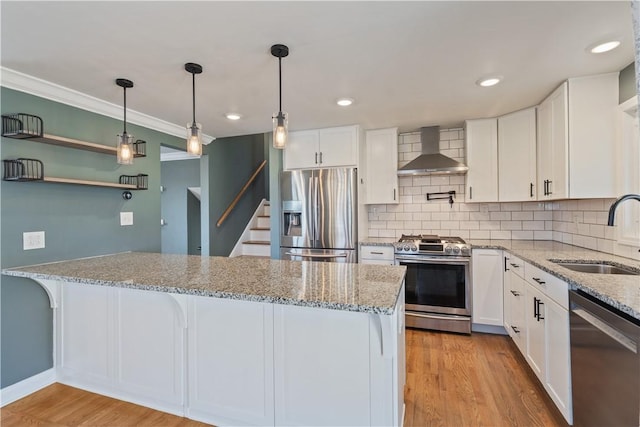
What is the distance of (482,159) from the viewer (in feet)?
10.7

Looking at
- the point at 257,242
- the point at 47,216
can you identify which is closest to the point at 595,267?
the point at 257,242

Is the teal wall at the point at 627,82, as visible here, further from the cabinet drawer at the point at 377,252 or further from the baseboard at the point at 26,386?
the baseboard at the point at 26,386

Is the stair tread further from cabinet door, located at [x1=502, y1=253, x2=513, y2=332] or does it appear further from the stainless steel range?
cabinet door, located at [x1=502, y1=253, x2=513, y2=332]

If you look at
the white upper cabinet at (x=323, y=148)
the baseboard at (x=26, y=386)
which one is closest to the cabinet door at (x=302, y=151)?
the white upper cabinet at (x=323, y=148)

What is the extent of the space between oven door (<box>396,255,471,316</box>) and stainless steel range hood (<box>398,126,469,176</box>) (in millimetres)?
948

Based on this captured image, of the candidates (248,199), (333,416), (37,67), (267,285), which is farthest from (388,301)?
(248,199)

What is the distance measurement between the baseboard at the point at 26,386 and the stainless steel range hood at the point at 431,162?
3562 millimetres

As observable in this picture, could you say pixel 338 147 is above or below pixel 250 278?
above

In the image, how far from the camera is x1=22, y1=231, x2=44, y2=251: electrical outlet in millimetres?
2092

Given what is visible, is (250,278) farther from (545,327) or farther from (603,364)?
(545,327)

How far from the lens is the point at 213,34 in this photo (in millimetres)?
1602

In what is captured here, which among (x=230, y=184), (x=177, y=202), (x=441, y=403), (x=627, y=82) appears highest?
(x=627, y=82)

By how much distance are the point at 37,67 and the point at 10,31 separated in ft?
1.44

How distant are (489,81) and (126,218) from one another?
324cm
